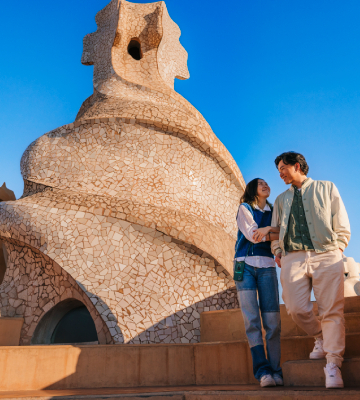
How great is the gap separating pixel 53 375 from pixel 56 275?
2424 mm

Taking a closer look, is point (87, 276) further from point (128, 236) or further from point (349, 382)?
point (349, 382)

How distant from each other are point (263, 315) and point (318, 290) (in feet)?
1.53

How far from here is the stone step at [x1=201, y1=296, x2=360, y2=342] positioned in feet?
11.5

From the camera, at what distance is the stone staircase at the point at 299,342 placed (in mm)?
2299

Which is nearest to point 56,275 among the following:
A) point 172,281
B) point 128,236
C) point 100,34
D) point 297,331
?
point 128,236

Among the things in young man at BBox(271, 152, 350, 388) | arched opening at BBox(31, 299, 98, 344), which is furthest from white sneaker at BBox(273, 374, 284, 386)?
arched opening at BBox(31, 299, 98, 344)

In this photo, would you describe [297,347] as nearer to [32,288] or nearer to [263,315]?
[263,315]

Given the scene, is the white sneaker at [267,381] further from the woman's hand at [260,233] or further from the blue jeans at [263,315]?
the woman's hand at [260,233]

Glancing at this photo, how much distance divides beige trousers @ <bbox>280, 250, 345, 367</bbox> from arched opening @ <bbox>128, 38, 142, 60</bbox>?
798cm

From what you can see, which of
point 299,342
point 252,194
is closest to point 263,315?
point 299,342

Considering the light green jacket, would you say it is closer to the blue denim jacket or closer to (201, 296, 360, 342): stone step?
the blue denim jacket

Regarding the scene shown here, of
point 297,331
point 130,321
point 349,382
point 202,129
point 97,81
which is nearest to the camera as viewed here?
point 349,382

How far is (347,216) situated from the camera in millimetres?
2518

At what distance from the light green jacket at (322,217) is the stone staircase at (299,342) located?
712 millimetres
